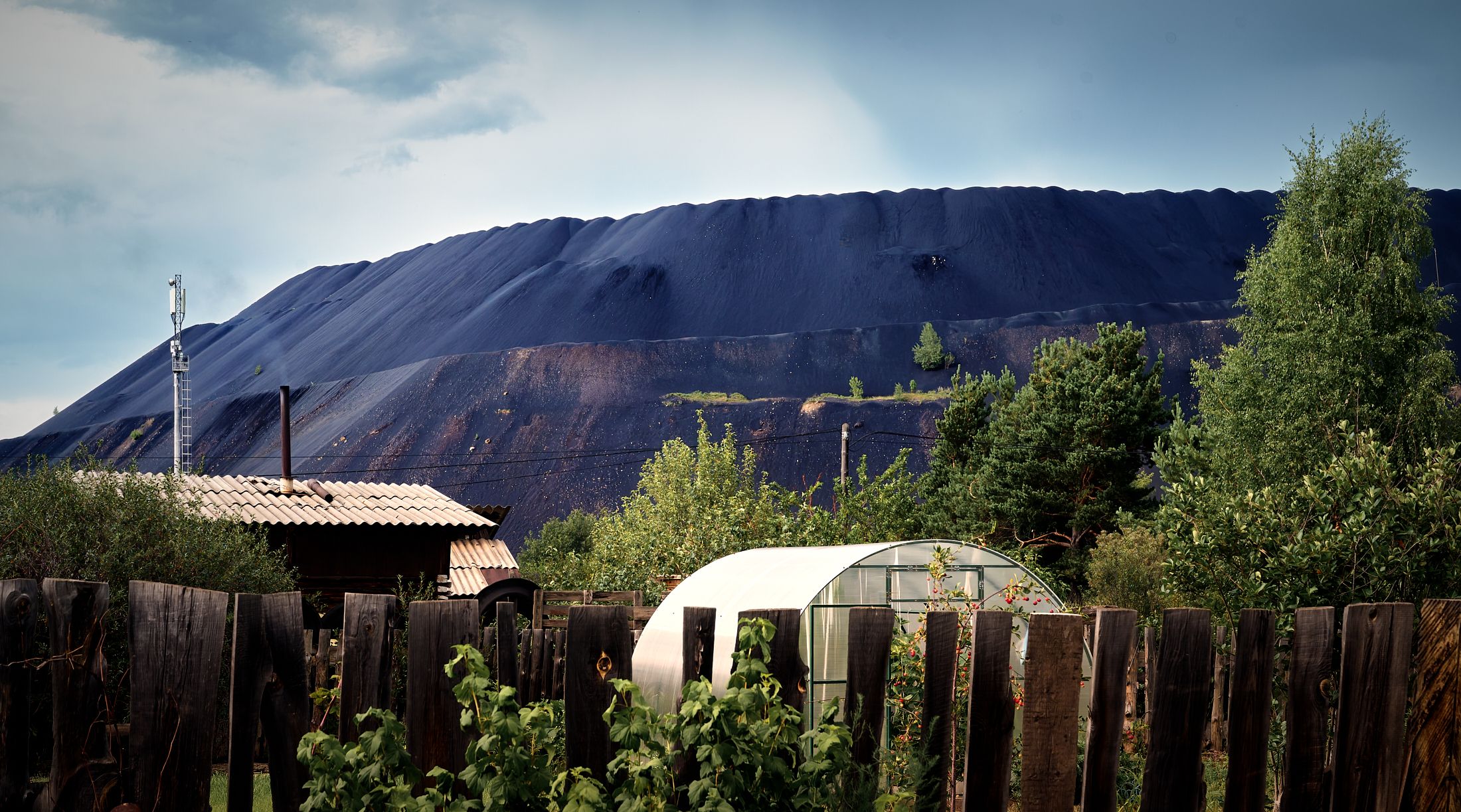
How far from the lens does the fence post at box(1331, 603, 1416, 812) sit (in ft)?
10.2

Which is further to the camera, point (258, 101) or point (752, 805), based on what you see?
point (258, 101)

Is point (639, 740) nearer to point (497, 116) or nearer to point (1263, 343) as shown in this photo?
point (1263, 343)

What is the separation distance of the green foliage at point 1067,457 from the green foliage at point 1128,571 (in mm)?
7961

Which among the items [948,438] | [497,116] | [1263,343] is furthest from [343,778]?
[497,116]

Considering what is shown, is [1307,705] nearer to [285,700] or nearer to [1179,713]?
[1179,713]

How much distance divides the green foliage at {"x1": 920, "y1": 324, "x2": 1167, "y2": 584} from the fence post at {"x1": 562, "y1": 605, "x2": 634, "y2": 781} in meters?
31.8

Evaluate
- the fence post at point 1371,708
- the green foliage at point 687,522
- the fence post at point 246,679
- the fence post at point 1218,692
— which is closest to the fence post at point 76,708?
the fence post at point 246,679

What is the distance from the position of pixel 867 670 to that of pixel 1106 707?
25.8 inches

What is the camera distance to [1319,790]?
123 inches

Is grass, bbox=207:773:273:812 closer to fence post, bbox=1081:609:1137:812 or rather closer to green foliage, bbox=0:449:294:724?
green foliage, bbox=0:449:294:724

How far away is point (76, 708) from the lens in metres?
2.64

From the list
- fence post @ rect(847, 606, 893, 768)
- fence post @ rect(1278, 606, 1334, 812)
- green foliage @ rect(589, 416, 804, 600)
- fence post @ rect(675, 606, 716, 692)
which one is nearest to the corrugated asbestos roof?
green foliage @ rect(589, 416, 804, 600)

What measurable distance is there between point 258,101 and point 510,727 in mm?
99878

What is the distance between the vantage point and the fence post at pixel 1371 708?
310cm
